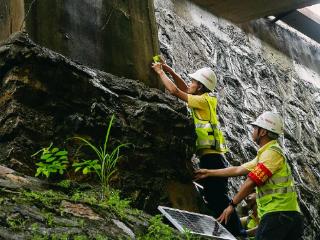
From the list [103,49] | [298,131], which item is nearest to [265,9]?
[298,131]

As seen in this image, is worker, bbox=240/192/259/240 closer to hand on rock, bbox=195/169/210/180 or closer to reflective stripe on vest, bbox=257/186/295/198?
hand on rock, bbox=195/169/210/180

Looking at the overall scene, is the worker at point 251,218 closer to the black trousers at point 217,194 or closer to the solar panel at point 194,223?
the black trousers at point 217,194

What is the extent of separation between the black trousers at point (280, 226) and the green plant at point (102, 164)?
4.81 ft

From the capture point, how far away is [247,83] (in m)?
10.1

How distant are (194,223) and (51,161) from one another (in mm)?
1328

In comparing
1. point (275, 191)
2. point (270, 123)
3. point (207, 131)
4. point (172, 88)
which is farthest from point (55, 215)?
point (270, 123)

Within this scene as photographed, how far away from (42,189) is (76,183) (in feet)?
1.44

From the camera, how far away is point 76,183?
4.16 metres

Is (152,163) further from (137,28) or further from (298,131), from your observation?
(298,131)

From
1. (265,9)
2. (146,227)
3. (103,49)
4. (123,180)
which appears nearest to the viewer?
(146,227)

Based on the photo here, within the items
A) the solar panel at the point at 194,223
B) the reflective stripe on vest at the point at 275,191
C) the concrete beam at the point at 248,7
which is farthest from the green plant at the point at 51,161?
the concrete beam at the point at 248,7

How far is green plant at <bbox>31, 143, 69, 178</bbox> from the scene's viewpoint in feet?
13.1

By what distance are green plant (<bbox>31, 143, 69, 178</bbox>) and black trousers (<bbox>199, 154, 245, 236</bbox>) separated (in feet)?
5.54

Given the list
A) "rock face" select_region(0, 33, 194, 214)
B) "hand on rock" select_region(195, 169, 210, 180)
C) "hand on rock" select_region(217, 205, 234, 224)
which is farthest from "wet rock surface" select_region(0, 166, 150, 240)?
"hand on rock" select_region(195, 169, 210, 180)
